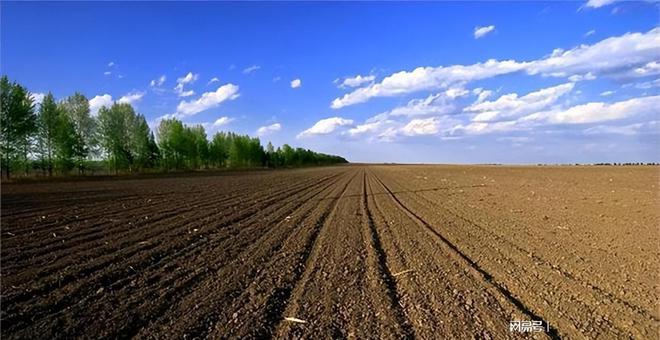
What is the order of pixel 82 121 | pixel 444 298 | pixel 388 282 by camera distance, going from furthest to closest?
pixel 82 121
pixel 388 282
pixel 444 298

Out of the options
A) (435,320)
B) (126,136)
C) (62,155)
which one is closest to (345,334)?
(435,320)

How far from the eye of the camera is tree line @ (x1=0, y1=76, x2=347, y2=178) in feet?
127

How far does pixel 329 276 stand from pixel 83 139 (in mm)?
53321

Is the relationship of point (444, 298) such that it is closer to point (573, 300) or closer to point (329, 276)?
point (573, 300)

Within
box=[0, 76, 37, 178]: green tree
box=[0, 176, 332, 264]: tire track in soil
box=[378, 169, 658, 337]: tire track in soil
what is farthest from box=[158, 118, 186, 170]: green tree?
box=[378, 169, 658, 337]: tire track in soil

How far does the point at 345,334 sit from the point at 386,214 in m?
9.02

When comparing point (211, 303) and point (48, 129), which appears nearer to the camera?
point (211, 303)

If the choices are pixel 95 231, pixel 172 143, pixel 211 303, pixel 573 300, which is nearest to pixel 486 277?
pixel 573 300

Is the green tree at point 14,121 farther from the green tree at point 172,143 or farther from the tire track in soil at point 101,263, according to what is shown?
the tire track in soil at point 101,263

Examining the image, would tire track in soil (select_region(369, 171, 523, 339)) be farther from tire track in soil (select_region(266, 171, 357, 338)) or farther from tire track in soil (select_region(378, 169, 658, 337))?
tire track in soil (select_region(266, 171, 357, 338))

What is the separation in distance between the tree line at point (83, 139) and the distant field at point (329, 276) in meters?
35.0

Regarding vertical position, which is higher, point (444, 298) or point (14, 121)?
point (14, 121)

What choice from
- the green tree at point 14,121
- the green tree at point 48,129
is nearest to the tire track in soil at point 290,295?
the green tree at point 14,121

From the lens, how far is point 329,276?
6.22 m
